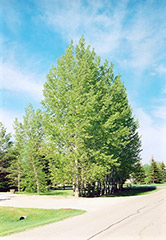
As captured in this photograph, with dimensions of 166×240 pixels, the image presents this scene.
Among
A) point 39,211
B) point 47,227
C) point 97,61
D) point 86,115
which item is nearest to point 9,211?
point 39,211

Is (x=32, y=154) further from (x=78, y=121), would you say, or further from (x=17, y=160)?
(x=78, y=121)

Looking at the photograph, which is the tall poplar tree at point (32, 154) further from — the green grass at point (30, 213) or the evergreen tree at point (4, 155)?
the green grass at point (30, 213)

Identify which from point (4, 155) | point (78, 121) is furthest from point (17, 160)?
point (78, 121)

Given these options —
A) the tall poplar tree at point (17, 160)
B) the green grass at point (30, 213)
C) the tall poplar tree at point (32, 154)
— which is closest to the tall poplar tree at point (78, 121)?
the green grass at point (30, 213)

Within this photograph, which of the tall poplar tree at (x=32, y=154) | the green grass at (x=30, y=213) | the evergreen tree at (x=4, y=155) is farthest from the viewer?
the evergreen tree at (x=4, y=155)

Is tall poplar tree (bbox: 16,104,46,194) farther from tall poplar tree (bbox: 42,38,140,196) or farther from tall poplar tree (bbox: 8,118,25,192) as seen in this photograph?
tall poplar tree (bbox: 42,38,140,196)

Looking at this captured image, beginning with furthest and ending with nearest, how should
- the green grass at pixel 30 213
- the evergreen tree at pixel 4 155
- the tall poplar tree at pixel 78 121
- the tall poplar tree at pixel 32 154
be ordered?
Answer: the evergreen tree at pixel 4 155
the tall poplar tree at pixel 32 154
the tall poplar tree at pixel 78 121
the green grass at pixel 30 213

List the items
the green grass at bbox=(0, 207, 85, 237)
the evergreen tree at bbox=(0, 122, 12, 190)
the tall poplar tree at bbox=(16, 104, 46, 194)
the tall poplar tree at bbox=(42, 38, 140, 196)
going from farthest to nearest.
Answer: the evergreen tree at bbox=(0, 122, 12, 190), the tall poplar tree at bbox=(16, 104, 46, 194), the tall poplar tree at bbox=(42, 38, 140, 196), the green grass at bbox=(0, 207, 85, 237)

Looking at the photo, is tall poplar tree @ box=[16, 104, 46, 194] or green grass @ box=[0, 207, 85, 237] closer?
green grass @ box=[0, 207, 85, 237]

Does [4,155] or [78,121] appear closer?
[78,121]

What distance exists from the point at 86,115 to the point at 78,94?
2.29 metres

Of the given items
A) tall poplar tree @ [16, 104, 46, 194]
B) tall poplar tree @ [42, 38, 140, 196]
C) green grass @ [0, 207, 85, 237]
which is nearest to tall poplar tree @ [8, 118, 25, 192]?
tall poplar tree @ [16, 104, 46, 194]

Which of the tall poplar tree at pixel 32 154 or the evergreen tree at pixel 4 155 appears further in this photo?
the evergreen tree at pixel 4 155

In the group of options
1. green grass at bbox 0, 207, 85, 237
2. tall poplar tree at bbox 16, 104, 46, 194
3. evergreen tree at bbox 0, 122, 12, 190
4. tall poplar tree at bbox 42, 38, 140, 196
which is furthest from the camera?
evergreen tree at bbox 0, 122, 12, 190
